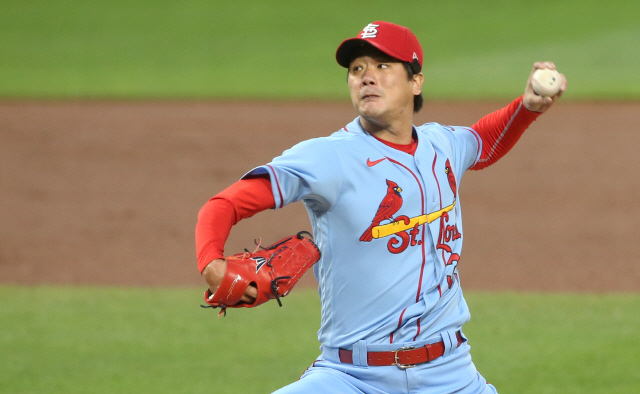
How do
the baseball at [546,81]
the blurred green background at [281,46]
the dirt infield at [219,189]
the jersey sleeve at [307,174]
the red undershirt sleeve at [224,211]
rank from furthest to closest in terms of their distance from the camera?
the blurred green background at [281,46]
the dirt infield at [219,189]
the baseball at [546,81]
the jersey sleeve at [307,174]
the red undershirt sleeve at [224,211]

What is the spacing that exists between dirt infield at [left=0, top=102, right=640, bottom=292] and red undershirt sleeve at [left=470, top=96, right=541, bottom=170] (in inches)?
161

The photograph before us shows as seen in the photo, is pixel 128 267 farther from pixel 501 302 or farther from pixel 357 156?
pixel 357 156

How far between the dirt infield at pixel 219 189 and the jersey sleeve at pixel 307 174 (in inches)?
195

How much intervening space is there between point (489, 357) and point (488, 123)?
2.60 m

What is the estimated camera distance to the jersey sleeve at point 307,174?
2.72 meters

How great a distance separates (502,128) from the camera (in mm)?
3613

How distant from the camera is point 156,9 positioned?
21.8 m

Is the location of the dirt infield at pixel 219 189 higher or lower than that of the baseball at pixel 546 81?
lower

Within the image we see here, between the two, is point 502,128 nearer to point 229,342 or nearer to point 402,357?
point 402,357

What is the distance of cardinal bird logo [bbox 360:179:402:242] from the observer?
2914 mm

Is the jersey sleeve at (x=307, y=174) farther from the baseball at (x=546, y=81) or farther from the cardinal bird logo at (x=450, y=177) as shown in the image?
the baseball at (x=546, y=81)

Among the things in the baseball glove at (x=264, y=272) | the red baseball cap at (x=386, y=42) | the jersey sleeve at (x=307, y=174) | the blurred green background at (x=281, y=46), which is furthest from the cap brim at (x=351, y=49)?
the blurred green background at (x=281, y=46)

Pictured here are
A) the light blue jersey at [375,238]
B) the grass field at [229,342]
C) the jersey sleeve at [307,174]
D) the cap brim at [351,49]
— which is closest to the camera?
the jersey sleeve at [307,174]

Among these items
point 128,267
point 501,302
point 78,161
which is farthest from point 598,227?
point 78,161
